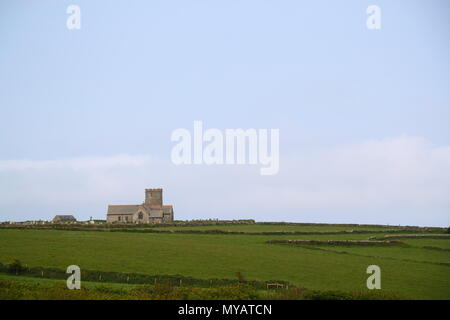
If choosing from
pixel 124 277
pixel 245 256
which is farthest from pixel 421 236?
pixel 124 277

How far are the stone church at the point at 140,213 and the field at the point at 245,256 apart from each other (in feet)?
85.2

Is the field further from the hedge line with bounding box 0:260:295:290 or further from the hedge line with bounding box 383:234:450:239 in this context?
the hedge line with bounding box 0:260:295:290

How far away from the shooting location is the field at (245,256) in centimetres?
4656

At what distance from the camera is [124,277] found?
4503 cm

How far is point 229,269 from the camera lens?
49625mm

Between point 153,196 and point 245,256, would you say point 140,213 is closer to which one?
point 153,196

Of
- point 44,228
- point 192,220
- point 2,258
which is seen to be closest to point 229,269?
point 2,258

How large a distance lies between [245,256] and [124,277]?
16.7 metres

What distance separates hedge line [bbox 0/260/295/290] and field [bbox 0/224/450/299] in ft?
2.94

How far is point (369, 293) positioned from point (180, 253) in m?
26.8

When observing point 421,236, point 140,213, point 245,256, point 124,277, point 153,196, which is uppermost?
point 153,196
